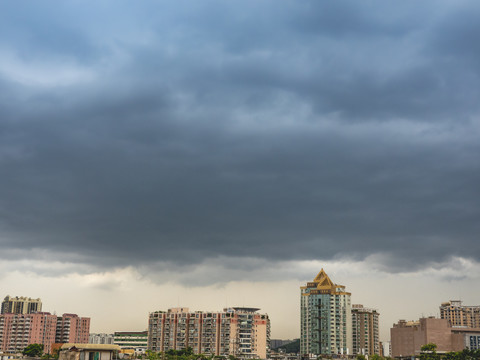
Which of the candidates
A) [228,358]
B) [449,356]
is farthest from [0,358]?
[449,356]

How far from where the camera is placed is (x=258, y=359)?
7864 inches

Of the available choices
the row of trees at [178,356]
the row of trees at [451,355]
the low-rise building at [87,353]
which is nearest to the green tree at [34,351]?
the row of trees at [178,356]

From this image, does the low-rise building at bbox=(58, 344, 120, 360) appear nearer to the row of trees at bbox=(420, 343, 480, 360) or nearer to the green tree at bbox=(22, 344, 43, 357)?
the green tree at bbox=(22, 344, 43, 357)

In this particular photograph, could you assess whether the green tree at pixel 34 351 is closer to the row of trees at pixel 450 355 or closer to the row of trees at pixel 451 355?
the row of trees at pixel 450 355

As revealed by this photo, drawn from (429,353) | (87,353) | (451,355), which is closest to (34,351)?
(87,353)

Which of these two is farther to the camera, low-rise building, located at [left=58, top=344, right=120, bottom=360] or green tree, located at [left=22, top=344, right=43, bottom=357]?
green tree, located at [left=22, top=344, right=43, bottom=357]

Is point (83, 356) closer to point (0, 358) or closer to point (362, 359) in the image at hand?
point (0, 358)

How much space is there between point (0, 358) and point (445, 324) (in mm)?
134003

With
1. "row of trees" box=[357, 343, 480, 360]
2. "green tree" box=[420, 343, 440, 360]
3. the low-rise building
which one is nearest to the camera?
the low-rise building

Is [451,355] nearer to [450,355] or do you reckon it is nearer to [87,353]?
[450,355]

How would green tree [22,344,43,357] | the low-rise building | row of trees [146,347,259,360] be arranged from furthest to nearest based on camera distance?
green tree [22,344,43,357], row of trees [146,347,259,360], the low-rise building

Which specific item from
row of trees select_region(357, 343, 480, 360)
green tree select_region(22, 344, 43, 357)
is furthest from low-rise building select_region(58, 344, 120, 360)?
green tree select_region(22, 344, 43, 357)

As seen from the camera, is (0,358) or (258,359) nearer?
(0,358)

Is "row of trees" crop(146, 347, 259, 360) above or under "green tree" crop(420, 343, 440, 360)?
under
